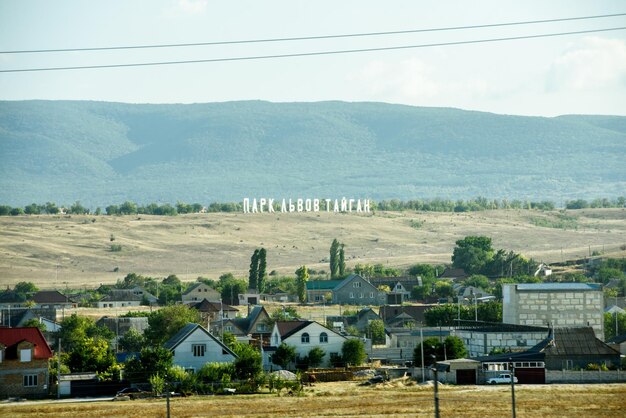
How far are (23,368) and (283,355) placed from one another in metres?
15.6

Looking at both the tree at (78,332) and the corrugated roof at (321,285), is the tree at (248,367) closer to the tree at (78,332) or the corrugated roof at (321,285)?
the tree at (78,332)

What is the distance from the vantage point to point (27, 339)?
6731 centimetres

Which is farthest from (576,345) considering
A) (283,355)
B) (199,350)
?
(199,350)

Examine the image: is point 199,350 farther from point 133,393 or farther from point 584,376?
point 584,376

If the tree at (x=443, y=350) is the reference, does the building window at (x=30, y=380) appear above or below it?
below

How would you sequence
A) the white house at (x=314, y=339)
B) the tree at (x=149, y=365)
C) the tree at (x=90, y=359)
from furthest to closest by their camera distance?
the white house at (x=314, y=339)
the tree at (x=90, y=359)
the tree at (x=149, y=365)

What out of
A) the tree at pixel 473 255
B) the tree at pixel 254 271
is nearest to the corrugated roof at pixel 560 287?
the tree at pixel 254 271

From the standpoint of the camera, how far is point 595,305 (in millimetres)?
91625

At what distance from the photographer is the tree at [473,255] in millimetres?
163500

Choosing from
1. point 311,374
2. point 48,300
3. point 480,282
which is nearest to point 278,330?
point 311,374

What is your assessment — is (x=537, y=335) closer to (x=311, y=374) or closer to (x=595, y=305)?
(x=595, y=305)

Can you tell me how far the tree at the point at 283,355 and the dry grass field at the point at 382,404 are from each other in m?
9.89

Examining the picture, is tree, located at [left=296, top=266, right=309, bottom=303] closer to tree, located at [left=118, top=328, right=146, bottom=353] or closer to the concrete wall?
tree, located at [left=118, top=328, right=146, bottom=353]

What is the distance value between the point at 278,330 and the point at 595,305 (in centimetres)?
2485
